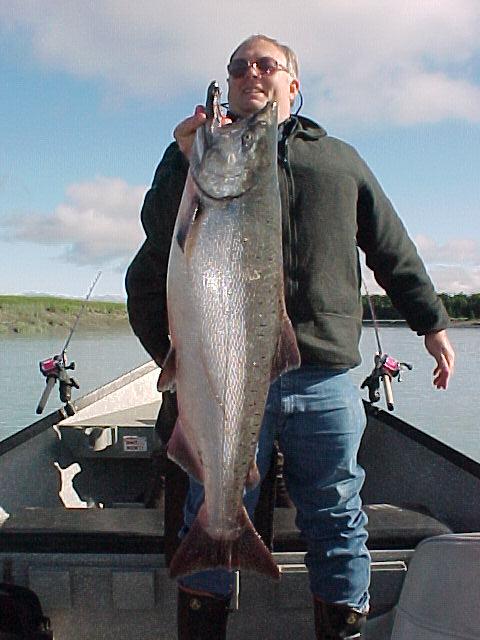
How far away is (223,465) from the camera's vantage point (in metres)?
2.25

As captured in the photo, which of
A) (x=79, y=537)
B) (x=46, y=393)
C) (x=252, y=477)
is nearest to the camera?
(x=252, y=477)

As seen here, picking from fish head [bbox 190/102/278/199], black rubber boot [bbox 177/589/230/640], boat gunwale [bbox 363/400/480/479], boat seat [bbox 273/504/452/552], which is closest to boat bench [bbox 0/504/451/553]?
boat seat [bbox 273/504/452/552]

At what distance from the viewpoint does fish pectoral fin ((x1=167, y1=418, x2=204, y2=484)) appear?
2270mm

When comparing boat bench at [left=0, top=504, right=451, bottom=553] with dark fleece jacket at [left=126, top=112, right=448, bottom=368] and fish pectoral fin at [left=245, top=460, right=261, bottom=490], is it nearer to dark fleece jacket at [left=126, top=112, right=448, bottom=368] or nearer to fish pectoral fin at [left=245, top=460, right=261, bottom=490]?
fish pectoral fin at [left=245, top=460, right=261, bottom=490]

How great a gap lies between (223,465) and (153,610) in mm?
1127

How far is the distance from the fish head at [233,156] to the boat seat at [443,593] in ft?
3.92

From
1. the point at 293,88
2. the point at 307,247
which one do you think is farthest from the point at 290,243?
the point at 293,88

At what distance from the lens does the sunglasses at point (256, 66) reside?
2.56 meters

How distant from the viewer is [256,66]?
8.38 feet

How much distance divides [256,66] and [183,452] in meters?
1.35

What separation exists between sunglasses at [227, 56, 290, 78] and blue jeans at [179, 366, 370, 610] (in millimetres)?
1053

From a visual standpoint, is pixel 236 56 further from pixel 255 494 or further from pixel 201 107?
pixel 255 494

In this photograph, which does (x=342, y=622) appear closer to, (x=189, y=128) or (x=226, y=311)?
(x=226, y=311)

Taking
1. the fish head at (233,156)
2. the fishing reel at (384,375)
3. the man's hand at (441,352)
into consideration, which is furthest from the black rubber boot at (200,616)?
the fishing reel at (384,375)
